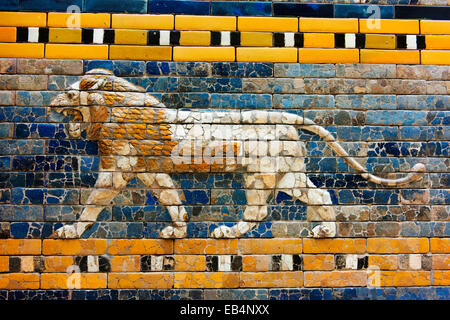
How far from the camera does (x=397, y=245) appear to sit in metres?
2.79

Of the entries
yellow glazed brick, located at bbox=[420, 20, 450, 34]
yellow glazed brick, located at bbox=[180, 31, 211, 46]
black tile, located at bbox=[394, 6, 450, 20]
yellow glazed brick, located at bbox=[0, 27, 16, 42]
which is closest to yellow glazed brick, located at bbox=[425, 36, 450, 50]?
yellow glazed brick, located at bbox=[420, 20, 450, 34]

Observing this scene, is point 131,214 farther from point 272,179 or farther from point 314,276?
point 314,276

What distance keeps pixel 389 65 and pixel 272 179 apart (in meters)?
1.22

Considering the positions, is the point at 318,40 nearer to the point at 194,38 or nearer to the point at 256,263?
the point at 194,38

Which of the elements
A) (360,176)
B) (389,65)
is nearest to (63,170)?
(360,176)

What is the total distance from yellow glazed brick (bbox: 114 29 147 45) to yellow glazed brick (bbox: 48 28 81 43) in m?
0.28

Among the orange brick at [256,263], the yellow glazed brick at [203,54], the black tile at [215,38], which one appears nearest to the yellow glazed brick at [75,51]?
the yellow glazed brick at [203,54]

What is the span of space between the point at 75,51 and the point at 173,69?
718 millimetres

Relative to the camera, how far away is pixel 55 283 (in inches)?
107

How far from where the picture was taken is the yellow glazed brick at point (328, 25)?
2.87m

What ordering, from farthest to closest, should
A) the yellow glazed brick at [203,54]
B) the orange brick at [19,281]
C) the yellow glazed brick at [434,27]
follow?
the yellow glazed brick at [434,27] → the yellow glazed brick at [203,54] → the orange brick at [19,281]

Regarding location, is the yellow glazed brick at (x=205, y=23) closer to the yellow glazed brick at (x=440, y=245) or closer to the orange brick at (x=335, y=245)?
the orange brick at (x=335, y=245)

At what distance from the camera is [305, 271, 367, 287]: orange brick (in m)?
2.77

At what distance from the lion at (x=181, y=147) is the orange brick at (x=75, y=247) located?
7 cm
